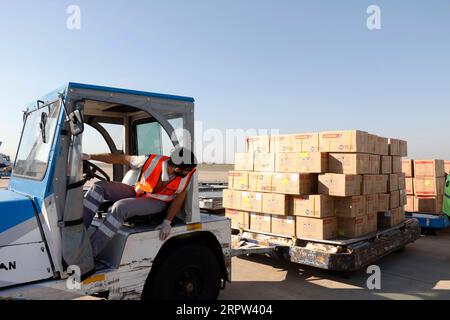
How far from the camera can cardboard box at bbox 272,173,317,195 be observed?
5.51m

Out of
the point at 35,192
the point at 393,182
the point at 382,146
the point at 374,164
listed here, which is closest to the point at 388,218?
the point at 393,182

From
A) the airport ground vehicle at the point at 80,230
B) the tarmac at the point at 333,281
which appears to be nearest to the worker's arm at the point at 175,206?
the airport ground vehicle at the point at 80,230

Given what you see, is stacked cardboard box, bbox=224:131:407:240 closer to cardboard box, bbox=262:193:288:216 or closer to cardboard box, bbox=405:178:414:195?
cardboard box, bbox=262:193:288:216

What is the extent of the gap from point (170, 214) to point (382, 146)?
460 cm

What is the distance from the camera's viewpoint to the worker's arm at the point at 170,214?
10.9ft

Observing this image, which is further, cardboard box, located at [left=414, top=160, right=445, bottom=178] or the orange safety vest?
cardboard box, located at [left=414, top=160, right=445, bottom=178]

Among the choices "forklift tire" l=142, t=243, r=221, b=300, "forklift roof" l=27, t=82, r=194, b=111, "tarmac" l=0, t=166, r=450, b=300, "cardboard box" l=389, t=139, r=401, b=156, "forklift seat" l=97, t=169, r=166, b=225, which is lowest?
"tarmac" l=0, t=166, r=450, b=300

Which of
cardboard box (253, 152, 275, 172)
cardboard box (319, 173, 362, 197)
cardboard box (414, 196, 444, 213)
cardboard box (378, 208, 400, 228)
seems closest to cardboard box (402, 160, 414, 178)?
cardboard box (414, 196, 444, 213)

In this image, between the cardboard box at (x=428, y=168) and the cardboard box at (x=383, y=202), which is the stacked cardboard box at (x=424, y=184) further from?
the cardboard box at (x=383, y=202)

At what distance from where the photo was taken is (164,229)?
333cm

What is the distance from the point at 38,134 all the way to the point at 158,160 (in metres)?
1.11

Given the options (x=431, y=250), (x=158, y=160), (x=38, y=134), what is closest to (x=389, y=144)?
(x=431, y=250)

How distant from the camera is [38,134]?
335 centimetres

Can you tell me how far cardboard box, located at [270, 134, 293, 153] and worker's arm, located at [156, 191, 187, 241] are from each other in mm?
3047
